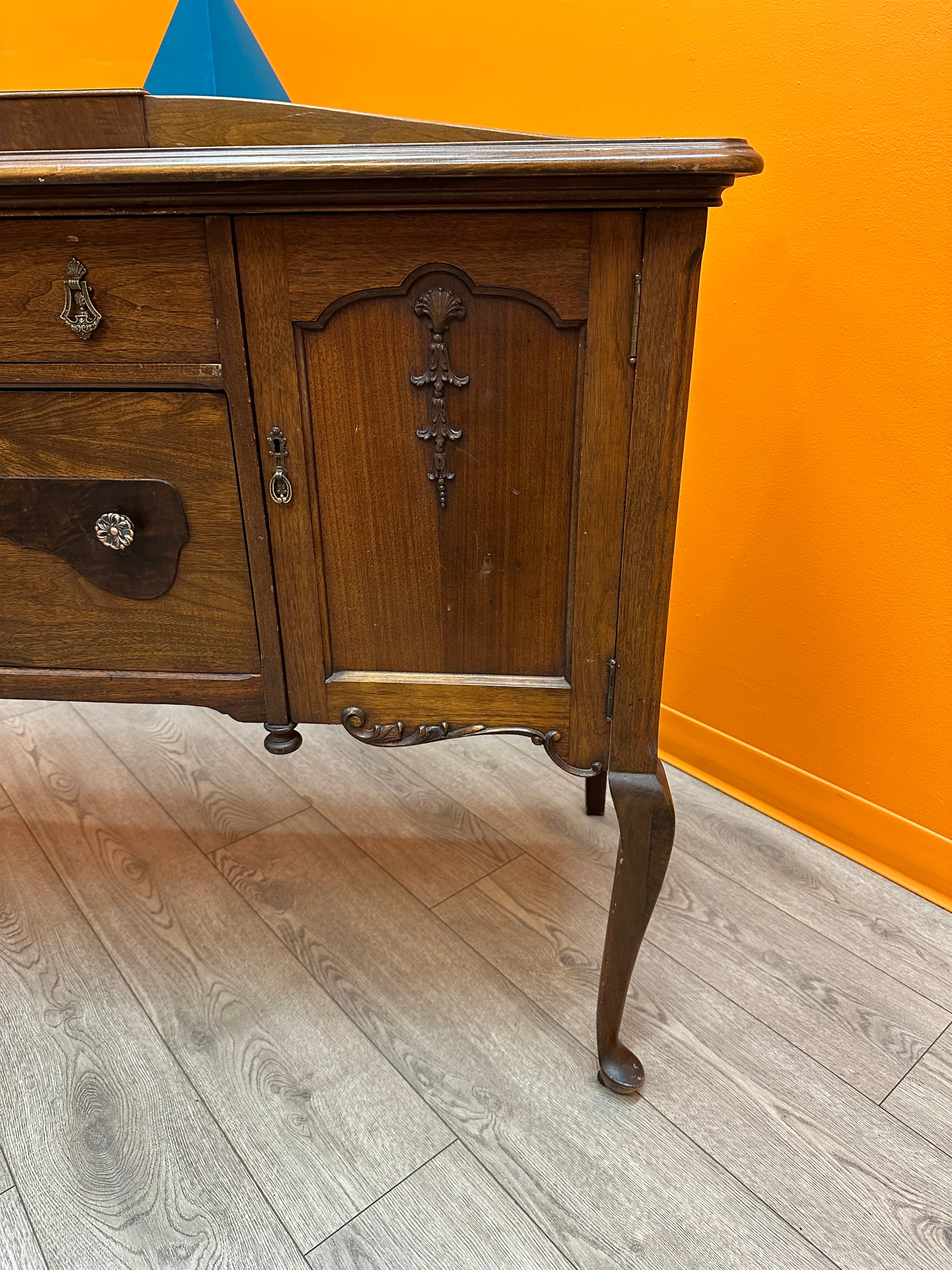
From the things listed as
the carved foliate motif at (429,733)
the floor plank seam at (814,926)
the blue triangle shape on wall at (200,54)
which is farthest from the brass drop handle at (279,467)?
the floor plank seam at (814,926)

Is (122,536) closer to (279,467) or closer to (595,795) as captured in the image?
(279,467)

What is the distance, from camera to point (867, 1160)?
3.17ft

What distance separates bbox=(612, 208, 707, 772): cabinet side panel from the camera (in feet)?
2.31

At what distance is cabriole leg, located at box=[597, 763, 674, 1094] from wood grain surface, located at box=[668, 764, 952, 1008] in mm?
401

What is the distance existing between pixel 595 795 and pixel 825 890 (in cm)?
38

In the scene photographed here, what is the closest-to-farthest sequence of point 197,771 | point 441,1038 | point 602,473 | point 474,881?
1. point 602,473
2. point 441,1038
3. point 474,881
4. point 197,771

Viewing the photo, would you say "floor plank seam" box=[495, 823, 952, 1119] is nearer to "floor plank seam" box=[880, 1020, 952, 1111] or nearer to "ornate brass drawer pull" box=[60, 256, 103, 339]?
"floor plank seam" box=[880, 1020, 952, 1111]

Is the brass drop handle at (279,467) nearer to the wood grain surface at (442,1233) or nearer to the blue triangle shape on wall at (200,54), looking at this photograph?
the blue triangle shape on wall at (200,54)

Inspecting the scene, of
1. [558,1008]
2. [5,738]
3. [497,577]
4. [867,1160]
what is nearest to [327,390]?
[497,577]

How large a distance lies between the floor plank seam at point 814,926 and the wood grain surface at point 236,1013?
590 millimetres

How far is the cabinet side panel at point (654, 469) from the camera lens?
0.70m

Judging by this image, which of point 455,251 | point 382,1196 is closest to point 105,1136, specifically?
point 382,1196

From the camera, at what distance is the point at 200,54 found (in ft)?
3.47

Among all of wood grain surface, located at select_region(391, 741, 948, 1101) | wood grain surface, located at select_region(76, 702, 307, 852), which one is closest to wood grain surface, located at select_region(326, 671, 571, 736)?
wood grain surface, located at select_region(391, 741, 948, 1101)
